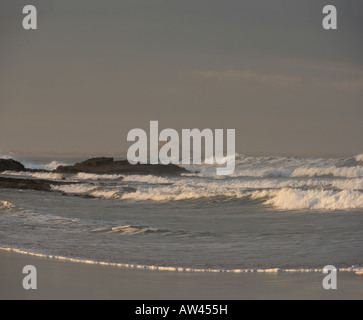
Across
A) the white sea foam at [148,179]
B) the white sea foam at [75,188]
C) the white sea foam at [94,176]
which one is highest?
the white sea foam at [94,176]

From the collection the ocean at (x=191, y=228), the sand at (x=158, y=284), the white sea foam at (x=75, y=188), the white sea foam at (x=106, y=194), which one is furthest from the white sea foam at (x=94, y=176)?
the sand at (x=158, y=284)

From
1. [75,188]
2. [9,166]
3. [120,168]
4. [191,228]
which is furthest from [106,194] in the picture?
[9,166]

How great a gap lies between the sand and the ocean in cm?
58

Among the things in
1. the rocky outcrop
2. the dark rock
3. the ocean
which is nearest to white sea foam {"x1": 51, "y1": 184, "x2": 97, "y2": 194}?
the ocean

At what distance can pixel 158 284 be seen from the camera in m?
8.62

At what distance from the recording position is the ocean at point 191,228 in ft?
35.5

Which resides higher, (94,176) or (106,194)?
(94,176)

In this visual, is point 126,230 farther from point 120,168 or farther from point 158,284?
point 120,168

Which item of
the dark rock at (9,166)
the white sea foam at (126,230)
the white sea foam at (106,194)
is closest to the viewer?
the white sea foam at (126,230)

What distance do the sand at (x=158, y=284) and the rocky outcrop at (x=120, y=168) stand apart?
118ft

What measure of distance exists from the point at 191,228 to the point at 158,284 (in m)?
7.06

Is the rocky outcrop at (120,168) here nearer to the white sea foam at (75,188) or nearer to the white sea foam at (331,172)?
the white sea foam at (331,172)

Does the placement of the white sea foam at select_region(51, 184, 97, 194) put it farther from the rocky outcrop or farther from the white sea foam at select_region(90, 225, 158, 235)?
the white sea foam at select_region(90, 225, 158, 235)
